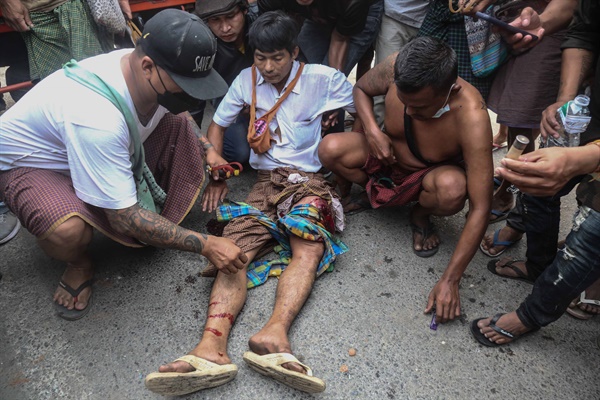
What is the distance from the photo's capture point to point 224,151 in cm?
312

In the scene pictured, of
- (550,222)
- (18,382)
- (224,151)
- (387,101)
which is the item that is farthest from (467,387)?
(224,151)

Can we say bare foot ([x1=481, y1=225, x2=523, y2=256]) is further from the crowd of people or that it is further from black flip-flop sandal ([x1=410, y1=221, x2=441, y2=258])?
black flip-flop sandal ([x1=410, y1=221, x2=441, y2=258])

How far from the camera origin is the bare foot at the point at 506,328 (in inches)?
74.7

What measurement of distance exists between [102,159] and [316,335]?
1.22m

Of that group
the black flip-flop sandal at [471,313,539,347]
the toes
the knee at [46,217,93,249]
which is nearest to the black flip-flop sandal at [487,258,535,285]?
the black flip-flop sandal at [471,313,539,347]

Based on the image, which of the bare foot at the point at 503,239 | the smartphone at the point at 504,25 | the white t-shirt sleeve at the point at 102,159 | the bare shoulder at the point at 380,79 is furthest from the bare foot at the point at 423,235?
the white t-shirt sleeve at the point at 102,159

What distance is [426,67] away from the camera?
185 cm

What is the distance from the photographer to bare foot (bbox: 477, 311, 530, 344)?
1.90 metres

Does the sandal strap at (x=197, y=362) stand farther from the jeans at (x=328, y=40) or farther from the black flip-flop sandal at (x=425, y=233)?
the jeans at (x=328, y=40)

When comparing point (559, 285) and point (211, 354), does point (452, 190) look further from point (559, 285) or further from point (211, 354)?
point (211, 354)

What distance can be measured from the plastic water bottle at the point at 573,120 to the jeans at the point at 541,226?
0.75ft

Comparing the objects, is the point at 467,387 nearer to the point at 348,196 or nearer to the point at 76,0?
the point at 348,196

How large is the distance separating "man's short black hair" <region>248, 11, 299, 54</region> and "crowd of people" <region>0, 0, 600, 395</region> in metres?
0.01

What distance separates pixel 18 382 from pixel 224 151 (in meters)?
1.86
